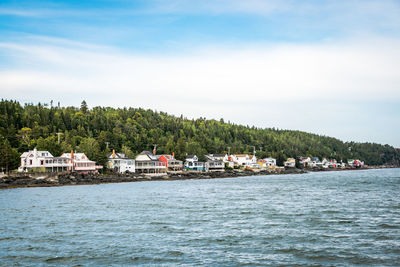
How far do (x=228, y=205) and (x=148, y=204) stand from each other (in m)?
7.99

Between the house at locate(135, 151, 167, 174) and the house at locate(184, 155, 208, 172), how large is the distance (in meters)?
13.7

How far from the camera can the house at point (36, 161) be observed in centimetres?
8150

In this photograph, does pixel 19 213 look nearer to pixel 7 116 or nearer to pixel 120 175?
pixel 120 175

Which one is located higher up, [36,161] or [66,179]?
[36,161]

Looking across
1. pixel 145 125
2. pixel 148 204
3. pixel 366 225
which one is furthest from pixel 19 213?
pixel 145 125

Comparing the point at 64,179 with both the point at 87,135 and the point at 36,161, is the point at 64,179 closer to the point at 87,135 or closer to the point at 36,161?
the point at 36,161

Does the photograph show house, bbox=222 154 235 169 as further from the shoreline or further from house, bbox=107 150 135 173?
house, bbox=107 150 135 173

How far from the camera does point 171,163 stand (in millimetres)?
116375

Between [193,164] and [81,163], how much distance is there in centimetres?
4364

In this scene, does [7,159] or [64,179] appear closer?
[7,159]

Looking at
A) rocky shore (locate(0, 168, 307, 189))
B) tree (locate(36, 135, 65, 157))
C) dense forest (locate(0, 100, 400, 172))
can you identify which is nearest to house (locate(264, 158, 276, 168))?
dense forest (locate(0, 100, 400, 172))

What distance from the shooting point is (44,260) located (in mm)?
18172

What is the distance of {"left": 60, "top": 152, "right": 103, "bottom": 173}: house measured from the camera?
87.4m

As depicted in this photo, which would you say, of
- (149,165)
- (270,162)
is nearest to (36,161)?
(149,165)
